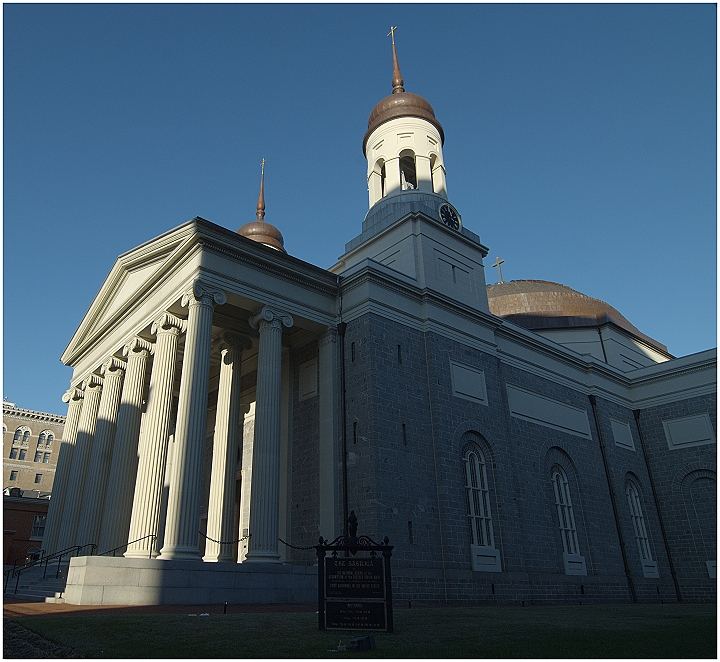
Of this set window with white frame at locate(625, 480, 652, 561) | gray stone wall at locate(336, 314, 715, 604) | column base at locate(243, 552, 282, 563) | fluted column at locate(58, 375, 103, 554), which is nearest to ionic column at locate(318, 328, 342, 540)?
gray stone wall at locate(336, 314, 715, 604)

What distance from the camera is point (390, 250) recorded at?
82.6ft

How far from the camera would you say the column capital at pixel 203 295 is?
59.2ft

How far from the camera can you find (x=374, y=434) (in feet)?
62.1

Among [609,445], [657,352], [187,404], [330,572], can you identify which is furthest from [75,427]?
[657,352]

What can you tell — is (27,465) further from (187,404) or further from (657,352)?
(657,352)

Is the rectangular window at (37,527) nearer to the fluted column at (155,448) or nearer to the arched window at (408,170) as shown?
the fluted column at (155,448)

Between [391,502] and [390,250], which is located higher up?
[390,250]

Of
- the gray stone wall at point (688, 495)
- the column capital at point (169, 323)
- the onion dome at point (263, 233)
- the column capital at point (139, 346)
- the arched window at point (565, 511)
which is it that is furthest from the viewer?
the onion dome at point (263, 233)

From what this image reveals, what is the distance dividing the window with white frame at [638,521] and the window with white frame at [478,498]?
11.2 metres

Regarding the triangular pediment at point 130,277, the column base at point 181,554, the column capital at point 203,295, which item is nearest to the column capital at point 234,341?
the triangular pediment at point 130,277

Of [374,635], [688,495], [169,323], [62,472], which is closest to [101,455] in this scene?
[62,472]

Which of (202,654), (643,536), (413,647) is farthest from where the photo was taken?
(643,536)

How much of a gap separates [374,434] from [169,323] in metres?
7.74

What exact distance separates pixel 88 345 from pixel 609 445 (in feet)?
82.7
